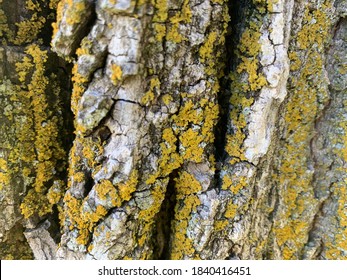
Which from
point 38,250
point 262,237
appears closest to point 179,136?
point 262,237

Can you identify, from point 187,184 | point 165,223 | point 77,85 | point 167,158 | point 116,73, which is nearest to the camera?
point 116,73

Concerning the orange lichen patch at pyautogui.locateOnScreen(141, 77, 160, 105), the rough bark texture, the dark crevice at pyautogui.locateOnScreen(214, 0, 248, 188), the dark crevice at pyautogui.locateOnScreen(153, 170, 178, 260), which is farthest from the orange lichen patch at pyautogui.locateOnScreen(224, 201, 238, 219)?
the orange lichen patch at pyautogui.locateOnScreen(141, 77, 160, 105)

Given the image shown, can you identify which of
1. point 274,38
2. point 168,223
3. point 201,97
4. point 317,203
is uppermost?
point 274,38

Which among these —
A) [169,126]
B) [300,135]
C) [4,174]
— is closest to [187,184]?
[169,126]

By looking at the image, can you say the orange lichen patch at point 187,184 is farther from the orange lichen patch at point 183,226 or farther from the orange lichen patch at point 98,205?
the orange lichen patch at point 98,205

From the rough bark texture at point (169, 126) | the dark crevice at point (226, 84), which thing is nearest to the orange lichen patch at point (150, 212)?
the rough bark texture at point (169, 126)

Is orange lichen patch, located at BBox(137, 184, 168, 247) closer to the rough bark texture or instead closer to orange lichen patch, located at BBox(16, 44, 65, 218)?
the rough bark texture

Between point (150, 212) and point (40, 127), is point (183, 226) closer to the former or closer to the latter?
point (150, 212)

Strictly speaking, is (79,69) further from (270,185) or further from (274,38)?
(270,185)
